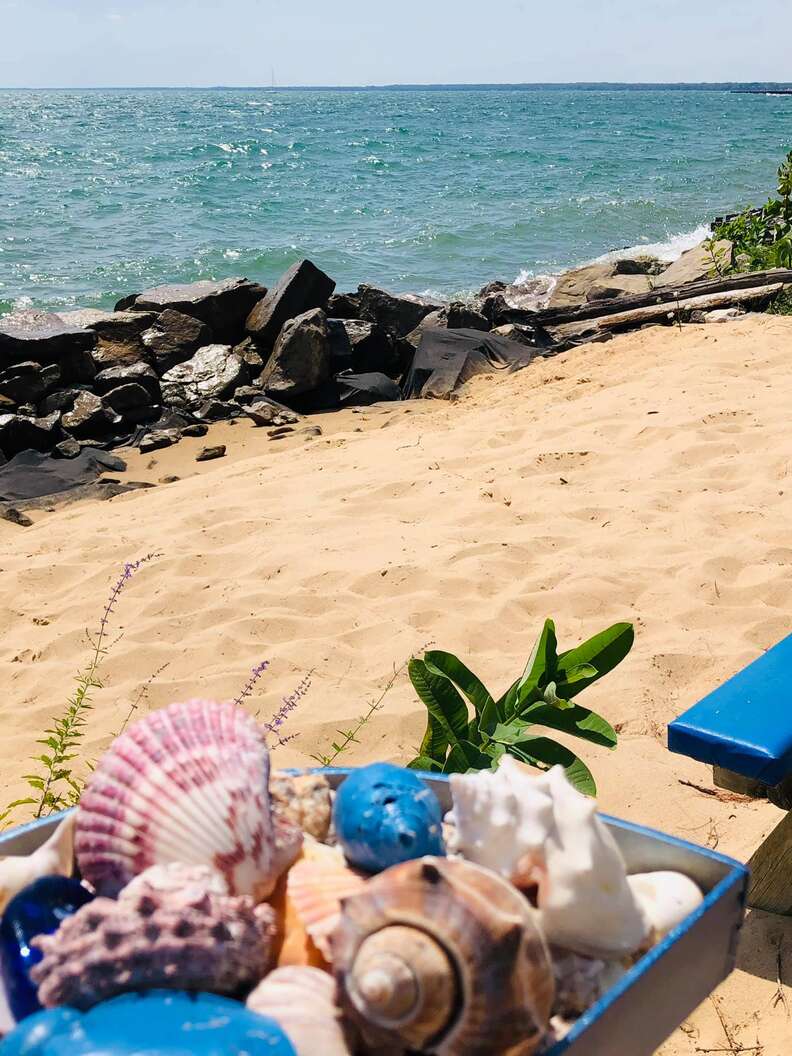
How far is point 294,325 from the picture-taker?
9039mm

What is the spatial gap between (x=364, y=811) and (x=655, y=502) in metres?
3.52

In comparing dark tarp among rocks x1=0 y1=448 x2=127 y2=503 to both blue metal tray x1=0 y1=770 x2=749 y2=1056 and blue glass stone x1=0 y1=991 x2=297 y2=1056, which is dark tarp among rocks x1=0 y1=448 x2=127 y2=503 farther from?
blue glass stone x1=0 y1=991 x2=297 y2=1056

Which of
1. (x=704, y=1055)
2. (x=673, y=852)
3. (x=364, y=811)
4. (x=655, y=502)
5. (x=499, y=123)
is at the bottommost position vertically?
(x=704, y=1055)

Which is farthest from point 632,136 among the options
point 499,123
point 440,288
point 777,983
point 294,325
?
point 777,983

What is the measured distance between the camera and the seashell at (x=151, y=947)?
93 centimetres

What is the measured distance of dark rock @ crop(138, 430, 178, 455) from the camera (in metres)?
7.73

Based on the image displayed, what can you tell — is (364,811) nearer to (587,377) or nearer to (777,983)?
(777,983)

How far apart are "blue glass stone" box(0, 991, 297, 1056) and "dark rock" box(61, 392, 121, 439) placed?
7555 mm

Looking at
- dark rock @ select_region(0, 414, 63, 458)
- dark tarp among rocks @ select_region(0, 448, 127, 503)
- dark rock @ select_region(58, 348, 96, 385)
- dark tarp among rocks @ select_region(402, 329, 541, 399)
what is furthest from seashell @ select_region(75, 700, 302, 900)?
→ dark rock @ select_region(58, 348, 96, 385)

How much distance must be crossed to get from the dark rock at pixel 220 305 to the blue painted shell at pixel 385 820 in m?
9.44

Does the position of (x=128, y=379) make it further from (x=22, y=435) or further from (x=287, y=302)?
(x=287, y=302)

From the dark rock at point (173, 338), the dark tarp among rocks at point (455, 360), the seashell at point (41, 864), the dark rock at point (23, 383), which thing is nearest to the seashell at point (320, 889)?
the seashell at point (41, 864)

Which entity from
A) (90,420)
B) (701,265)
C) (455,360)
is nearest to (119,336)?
(90,420)

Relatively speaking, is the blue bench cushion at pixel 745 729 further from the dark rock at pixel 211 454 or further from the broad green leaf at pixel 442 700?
the dark rock at pixel 211 454
